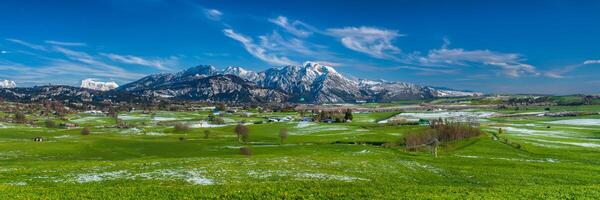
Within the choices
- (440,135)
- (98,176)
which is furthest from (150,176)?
(440,135)

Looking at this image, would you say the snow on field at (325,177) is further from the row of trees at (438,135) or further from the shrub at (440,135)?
the shrub at (440,135)

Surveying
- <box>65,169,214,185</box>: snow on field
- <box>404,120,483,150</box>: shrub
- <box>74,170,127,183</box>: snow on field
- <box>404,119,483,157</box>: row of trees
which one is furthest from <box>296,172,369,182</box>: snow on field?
<box>404,120,483,150</box>: shrub

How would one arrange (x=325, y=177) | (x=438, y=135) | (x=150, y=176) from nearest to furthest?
(x=150, y=176) → (x=325, y=177) → (x=438, y=135)

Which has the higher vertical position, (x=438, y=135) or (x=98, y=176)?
(x=98, y=176)

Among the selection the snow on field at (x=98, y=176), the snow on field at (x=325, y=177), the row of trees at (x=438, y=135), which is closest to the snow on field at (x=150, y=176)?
the snow on field at (x=98, y=176)

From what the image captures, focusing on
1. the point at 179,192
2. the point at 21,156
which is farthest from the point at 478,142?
the point at 21,156

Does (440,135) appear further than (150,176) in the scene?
Yes

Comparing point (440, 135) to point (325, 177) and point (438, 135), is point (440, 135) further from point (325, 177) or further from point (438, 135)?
point (325, 177)

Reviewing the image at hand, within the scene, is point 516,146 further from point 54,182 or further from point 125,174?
point 54,182

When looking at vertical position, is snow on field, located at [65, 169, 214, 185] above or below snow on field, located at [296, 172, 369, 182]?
above

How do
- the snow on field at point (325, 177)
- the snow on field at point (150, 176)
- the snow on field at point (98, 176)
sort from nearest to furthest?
the snow on field at point (98, 176) < the snow on field at point (150, 176) < the snow on field at point (325, 177)

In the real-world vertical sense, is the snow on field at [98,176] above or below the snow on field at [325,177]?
above

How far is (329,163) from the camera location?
56812 mm

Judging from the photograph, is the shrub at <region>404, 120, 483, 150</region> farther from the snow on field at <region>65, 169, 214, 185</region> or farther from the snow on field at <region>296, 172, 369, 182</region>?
the snow on field at <region>65, 169, 214, 185</region>
